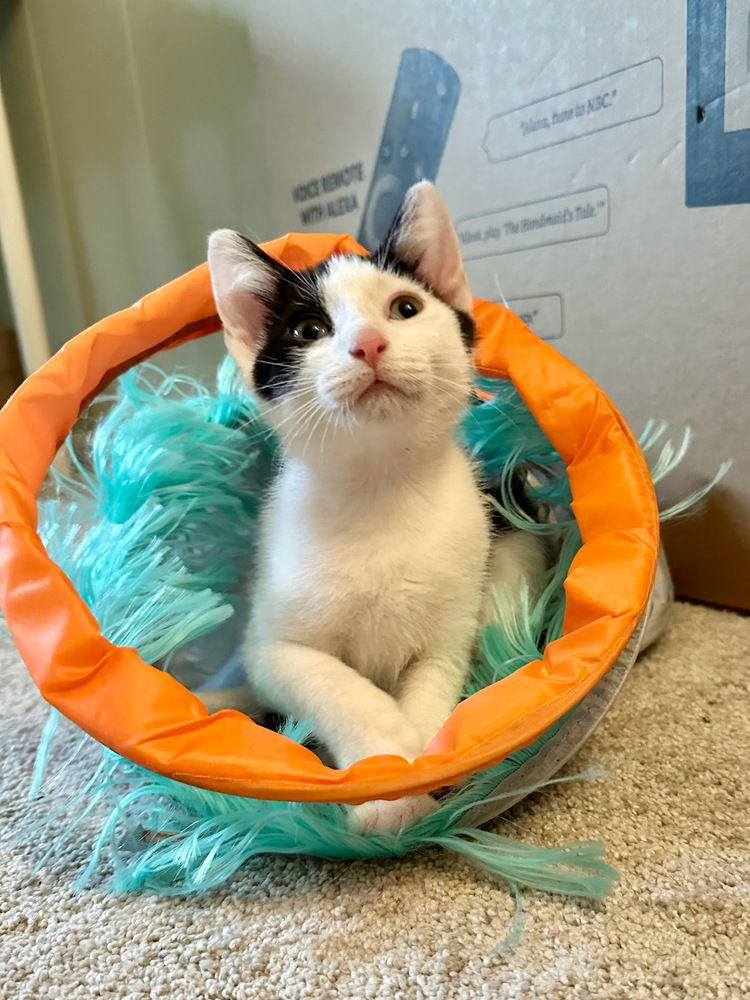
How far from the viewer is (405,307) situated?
35.0 inches

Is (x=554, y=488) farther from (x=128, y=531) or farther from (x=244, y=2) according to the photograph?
(x=244, y=2)

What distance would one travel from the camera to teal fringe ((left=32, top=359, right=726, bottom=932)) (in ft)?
2.41

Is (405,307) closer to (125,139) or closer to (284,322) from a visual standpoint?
(284,322)

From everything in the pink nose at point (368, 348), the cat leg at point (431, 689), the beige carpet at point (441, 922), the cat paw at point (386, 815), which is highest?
the pink nose at point (368, 348)

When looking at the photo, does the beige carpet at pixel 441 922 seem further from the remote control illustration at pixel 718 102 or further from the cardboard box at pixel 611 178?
the remote control illustration at pixel 718 102

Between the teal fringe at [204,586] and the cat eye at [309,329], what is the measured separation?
0.30 metres

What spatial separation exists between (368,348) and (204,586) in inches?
19.5

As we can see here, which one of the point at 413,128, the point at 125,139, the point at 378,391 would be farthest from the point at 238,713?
the point at 125,139

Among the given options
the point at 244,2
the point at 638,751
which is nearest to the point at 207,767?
the point at 638,751

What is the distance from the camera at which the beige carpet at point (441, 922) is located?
2.00 ft

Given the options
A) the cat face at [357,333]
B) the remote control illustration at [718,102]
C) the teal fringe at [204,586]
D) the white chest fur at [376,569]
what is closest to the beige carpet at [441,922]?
the teal fringe at [204,586]

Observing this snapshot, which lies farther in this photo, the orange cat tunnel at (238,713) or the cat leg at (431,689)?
the cat leg at (431,689)

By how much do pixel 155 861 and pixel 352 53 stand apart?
5.20 ft

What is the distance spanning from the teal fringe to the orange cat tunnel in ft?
0.31
